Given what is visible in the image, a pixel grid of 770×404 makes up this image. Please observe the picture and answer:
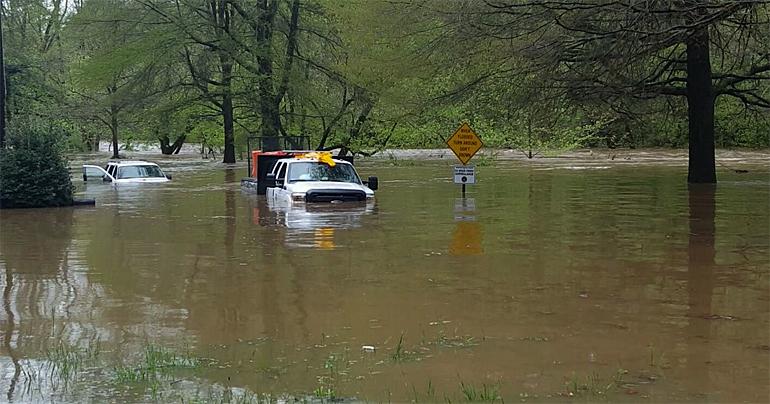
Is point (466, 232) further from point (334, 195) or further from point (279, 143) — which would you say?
point (279, 143)

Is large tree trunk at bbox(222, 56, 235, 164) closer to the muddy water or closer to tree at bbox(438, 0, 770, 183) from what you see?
tree at bbox(438, 0, 770, 183)

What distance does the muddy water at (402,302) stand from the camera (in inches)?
272

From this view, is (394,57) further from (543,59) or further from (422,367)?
(422,367)

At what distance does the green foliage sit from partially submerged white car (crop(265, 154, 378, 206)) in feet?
17.4

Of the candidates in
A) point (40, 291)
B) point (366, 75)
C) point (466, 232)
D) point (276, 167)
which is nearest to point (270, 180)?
point (276, 167)

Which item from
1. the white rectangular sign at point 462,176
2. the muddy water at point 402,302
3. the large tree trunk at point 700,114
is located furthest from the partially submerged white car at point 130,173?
the large tree trunk at point 700,114

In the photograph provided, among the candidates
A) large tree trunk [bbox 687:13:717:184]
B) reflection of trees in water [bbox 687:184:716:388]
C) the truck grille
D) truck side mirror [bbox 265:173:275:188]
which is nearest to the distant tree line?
large tree trunk [bbox 687:13:717:184]

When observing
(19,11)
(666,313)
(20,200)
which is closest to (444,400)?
(666,313)

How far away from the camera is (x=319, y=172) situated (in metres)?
22.2

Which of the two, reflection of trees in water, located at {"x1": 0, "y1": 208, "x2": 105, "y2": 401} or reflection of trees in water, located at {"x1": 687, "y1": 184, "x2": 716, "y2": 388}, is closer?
reflection of trees in water, located at {"x1": 687, "y1": 184, "x2": 716, "y2": 388}

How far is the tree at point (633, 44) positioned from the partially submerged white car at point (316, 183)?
4.28 metres

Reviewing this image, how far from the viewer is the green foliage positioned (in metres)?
22.5

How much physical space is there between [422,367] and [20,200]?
1804 cm

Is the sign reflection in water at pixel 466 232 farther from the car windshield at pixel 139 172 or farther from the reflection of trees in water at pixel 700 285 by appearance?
the car windshield at pixel 139 172
